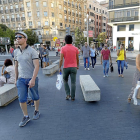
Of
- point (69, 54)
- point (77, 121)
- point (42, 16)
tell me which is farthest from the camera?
point (42, 16)

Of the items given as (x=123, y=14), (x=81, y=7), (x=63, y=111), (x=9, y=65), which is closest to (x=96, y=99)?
(x=63, y=111)

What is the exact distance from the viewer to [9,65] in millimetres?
4430

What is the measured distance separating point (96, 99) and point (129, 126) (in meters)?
1.15

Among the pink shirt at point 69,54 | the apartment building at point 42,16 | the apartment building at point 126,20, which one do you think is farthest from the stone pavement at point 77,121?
the apartment building at point 42,16

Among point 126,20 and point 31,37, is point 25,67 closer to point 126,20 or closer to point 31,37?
point 126,20

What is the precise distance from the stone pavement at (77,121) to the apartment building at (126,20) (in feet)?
103

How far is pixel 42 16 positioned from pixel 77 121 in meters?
44.7

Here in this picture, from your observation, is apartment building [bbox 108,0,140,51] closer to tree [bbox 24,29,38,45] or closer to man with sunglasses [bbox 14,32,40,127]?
tree [bbox 24,29,38,45]

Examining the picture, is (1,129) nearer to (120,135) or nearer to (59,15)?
(120,135)

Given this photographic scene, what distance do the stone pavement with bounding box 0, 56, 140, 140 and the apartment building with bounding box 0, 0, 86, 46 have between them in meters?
41.6

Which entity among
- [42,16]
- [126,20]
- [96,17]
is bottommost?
[126,20]

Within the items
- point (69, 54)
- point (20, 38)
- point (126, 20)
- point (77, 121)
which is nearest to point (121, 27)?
point (126, 20)

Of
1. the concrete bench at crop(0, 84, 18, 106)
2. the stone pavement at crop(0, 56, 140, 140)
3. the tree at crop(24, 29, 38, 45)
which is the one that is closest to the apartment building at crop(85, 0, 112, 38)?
the tree at crop(24, 29, 38, 45)

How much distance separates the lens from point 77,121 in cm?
292
